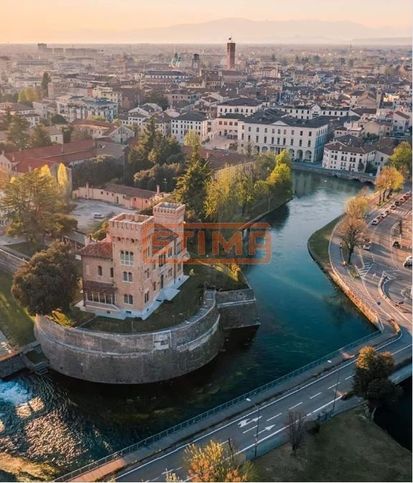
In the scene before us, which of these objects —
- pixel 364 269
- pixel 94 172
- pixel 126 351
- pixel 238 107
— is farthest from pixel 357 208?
pixel 238 107

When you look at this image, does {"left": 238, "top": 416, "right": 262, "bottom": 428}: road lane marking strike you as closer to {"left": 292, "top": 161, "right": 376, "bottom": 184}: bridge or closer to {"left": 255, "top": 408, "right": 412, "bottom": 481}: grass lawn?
{"left": 255, "top": 408, "right": 412, "bottom": 481}: grass lawn

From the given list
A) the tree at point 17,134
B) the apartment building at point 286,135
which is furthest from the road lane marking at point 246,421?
the apartment building at point 286,135

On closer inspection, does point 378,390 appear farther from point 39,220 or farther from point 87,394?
point 39,220

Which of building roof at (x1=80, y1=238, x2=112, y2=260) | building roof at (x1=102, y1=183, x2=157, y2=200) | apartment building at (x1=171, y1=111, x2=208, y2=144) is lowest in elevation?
building roof at (x1=102, y1=183, x2=157, y2=200)

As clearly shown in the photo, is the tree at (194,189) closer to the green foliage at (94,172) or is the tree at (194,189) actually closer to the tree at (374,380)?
the green foliage at (94,172)

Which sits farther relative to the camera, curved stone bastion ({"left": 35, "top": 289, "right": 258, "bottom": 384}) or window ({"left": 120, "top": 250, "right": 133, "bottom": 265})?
window ({"left": 120, "top": 250, "right": 133, "bottom": 265})

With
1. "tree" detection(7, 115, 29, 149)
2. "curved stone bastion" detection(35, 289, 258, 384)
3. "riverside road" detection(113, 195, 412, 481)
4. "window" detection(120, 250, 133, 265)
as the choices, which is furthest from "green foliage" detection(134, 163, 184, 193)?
"curved stone bastion" detection(35, 289, 258, 384)

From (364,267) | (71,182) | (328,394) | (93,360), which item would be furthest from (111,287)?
(71,182)
